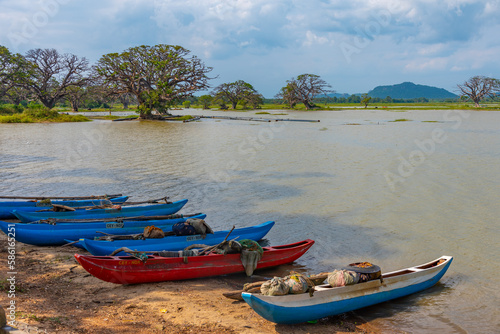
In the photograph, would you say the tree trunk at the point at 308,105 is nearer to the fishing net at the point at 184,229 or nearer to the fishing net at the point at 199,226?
the fishing net at the point at 199,226

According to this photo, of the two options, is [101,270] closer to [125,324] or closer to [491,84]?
[125,324]

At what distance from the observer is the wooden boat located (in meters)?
6.27

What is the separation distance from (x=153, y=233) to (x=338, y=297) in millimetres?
4569

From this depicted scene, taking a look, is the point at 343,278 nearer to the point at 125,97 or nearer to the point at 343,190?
the point at 343,190

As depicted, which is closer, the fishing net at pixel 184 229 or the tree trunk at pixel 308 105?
the fishing net at pixel 184 229

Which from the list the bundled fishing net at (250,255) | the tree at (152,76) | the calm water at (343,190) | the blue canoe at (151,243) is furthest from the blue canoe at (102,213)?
the tree at (152,76)

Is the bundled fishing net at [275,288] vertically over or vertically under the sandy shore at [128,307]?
over

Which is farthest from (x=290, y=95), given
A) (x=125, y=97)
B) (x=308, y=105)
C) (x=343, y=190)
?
(x=343, y=190)

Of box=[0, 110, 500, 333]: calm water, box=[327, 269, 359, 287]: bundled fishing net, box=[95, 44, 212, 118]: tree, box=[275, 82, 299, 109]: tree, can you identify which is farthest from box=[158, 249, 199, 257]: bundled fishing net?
box=[275, 82, 299, 109]: tree

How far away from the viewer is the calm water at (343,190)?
8773 mm

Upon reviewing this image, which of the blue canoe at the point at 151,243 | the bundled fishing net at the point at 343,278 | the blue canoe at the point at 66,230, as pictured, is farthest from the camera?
the blue canoe at the point at 66,230

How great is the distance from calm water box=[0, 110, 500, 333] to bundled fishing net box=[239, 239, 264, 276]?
1.42m

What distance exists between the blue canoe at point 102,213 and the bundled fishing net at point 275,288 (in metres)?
6.12

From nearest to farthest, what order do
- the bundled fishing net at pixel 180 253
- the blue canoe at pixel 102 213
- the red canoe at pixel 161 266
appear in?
1. the red canoe at pixel 161 266
2. the bundled fishing net at pixel 180 253
3. the blue canoe at pixel 102 213
